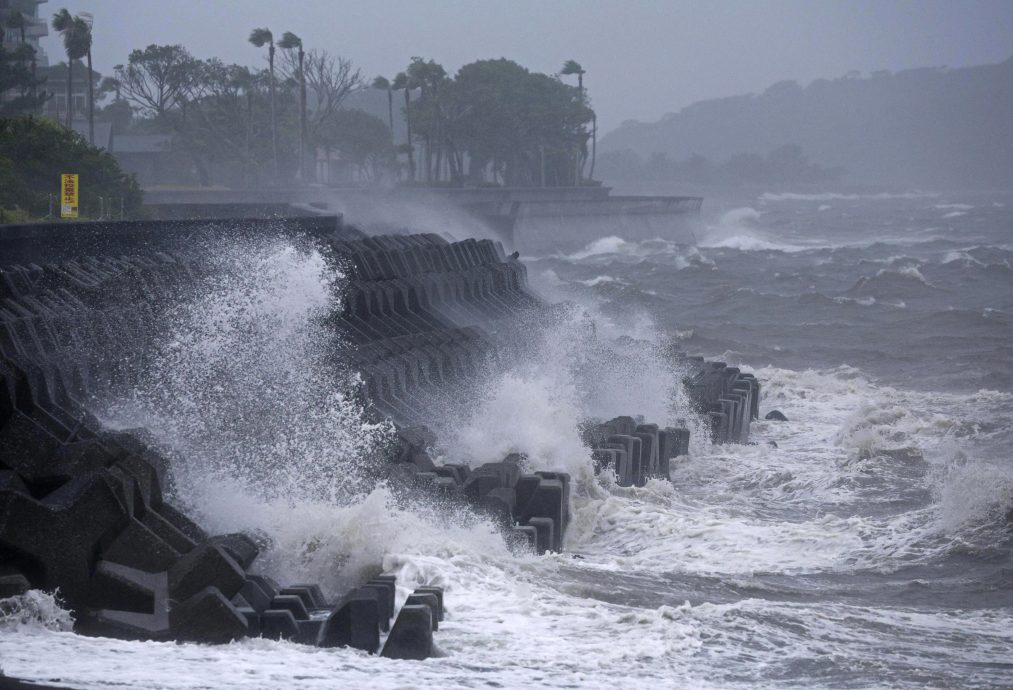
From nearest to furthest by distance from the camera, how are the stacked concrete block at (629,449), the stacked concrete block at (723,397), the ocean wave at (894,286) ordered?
the stacked concrete block at (629,449) → the stacked concrete block at (723,397) → the ocean wave at (894,286)

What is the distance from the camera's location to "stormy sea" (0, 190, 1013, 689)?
721 cm

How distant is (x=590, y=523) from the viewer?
11.7m

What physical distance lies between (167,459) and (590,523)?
3.56m

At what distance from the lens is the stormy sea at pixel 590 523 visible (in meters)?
7.21

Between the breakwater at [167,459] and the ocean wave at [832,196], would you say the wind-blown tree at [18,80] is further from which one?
the ocean wave at [832,196]

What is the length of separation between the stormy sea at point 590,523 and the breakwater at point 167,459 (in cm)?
22

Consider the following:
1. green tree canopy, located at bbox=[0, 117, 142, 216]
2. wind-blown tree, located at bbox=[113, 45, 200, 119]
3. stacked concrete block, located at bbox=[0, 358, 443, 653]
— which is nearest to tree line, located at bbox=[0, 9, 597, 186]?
wind-blown tree, located at bbox=[113, 45, 200, 119]

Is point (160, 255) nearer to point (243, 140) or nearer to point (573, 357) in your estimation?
point (573, 357)

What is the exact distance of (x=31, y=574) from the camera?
7.58 metres

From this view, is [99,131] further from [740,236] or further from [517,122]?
[740,236]

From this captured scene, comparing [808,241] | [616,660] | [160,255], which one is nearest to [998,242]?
[808,241]

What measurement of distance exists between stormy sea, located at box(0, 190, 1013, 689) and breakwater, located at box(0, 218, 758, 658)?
0.72 feet

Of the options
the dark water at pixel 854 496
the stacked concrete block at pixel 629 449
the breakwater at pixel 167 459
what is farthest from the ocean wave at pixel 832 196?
the stacked concrete block at pixel 629 449

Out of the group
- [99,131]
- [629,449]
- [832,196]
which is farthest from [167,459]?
[832,196]
